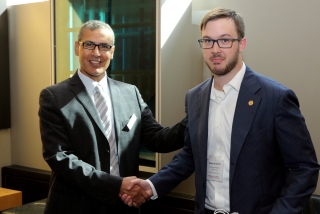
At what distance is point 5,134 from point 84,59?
287cm

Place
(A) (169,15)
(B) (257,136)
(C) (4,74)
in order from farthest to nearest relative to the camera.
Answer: (C) (4,74) < (A) (169,15) < (B) (257,136)

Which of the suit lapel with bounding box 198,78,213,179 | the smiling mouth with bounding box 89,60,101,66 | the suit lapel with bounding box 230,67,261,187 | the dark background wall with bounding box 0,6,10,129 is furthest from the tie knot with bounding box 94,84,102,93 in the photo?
the dark background wall with bounding box 0,6,10,129

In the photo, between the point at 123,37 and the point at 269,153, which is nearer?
the point at 269,153

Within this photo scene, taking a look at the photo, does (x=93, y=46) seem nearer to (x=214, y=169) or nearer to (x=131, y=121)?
(x=131, y=121)

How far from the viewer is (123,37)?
12.3 ft

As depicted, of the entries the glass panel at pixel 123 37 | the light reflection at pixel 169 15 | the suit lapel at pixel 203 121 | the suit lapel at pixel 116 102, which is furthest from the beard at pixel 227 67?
the glass panel at pixel 123 37

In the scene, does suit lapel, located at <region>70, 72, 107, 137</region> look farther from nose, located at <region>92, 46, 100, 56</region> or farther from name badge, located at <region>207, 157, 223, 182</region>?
name badge, located at <region>207, 157, 223, 182</region>

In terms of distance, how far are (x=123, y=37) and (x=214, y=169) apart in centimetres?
199

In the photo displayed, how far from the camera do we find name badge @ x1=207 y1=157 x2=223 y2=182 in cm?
205

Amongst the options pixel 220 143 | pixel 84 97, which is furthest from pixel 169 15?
pixel 220 143

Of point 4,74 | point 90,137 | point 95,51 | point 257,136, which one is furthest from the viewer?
point 4,74

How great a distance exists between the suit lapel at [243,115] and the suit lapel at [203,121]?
0.17 metres

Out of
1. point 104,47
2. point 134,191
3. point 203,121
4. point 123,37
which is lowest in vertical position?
point 134,191

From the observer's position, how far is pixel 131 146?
8.81ft
